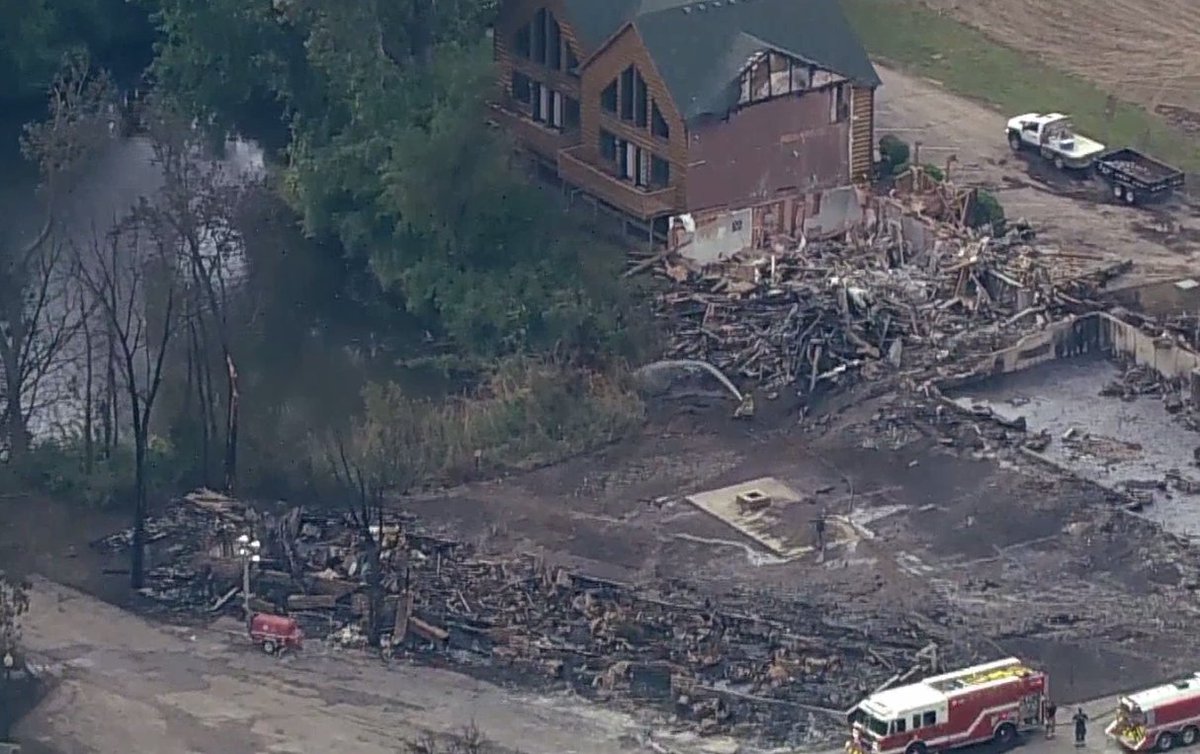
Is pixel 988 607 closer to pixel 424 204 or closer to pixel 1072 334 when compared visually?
pixel 1072 334

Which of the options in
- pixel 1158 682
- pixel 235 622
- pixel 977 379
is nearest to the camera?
pixel 1158 682

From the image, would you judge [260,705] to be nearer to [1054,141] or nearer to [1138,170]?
[1138,170]

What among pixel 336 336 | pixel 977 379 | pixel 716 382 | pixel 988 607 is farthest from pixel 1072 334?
pixel 336 336

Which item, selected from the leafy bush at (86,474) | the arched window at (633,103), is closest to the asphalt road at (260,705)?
the leafy bush at (86,474)

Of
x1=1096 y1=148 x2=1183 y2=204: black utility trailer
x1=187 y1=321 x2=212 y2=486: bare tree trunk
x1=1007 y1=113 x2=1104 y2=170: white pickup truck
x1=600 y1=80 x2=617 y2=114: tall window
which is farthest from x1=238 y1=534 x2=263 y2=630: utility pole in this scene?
x1=1007 y1=113 x2=1104 y2=170: white pickup truck

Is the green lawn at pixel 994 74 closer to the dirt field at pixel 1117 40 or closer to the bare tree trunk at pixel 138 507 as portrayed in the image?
the dirt field at pixel 1117 40

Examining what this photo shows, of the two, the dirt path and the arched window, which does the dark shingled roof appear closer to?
the arched window
